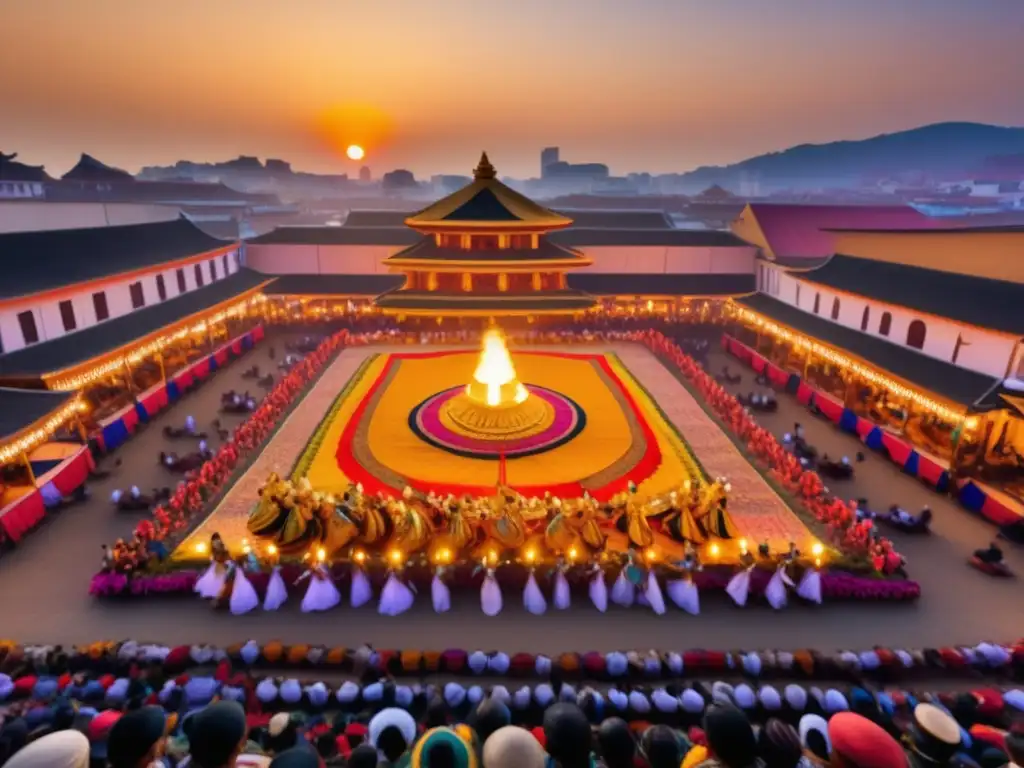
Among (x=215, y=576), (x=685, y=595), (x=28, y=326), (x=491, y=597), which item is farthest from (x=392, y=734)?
(x=28, y=326)

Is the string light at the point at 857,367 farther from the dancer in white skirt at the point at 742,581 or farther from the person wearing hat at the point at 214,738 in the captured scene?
the person wearing hat at the point at 214,738

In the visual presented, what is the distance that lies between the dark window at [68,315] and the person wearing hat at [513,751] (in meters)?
24.1

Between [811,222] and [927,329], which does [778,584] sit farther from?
[811,222]

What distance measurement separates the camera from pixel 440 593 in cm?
1302

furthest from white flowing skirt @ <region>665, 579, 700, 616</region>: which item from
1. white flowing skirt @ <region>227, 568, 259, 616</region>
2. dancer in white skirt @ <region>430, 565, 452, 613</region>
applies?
white flowing skirt @ <region>227, 568, 259, 616</region>

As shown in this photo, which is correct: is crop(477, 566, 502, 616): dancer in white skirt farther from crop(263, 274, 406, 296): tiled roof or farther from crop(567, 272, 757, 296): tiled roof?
crop(263, 274, 406, 296): tiled roof

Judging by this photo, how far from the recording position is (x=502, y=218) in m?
27.0

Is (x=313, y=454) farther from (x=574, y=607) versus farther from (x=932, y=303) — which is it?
(x=932, y=303)

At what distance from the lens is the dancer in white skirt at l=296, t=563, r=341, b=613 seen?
12.9m

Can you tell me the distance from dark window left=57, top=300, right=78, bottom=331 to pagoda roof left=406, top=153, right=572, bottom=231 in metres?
14.1

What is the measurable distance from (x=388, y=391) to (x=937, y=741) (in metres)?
21.2

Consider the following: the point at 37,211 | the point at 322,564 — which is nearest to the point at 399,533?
the point at 322,564

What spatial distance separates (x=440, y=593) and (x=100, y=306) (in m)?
20.3

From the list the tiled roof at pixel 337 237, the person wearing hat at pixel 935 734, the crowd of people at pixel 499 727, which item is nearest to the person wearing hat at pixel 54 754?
the crowd of people at pixel 499 727
